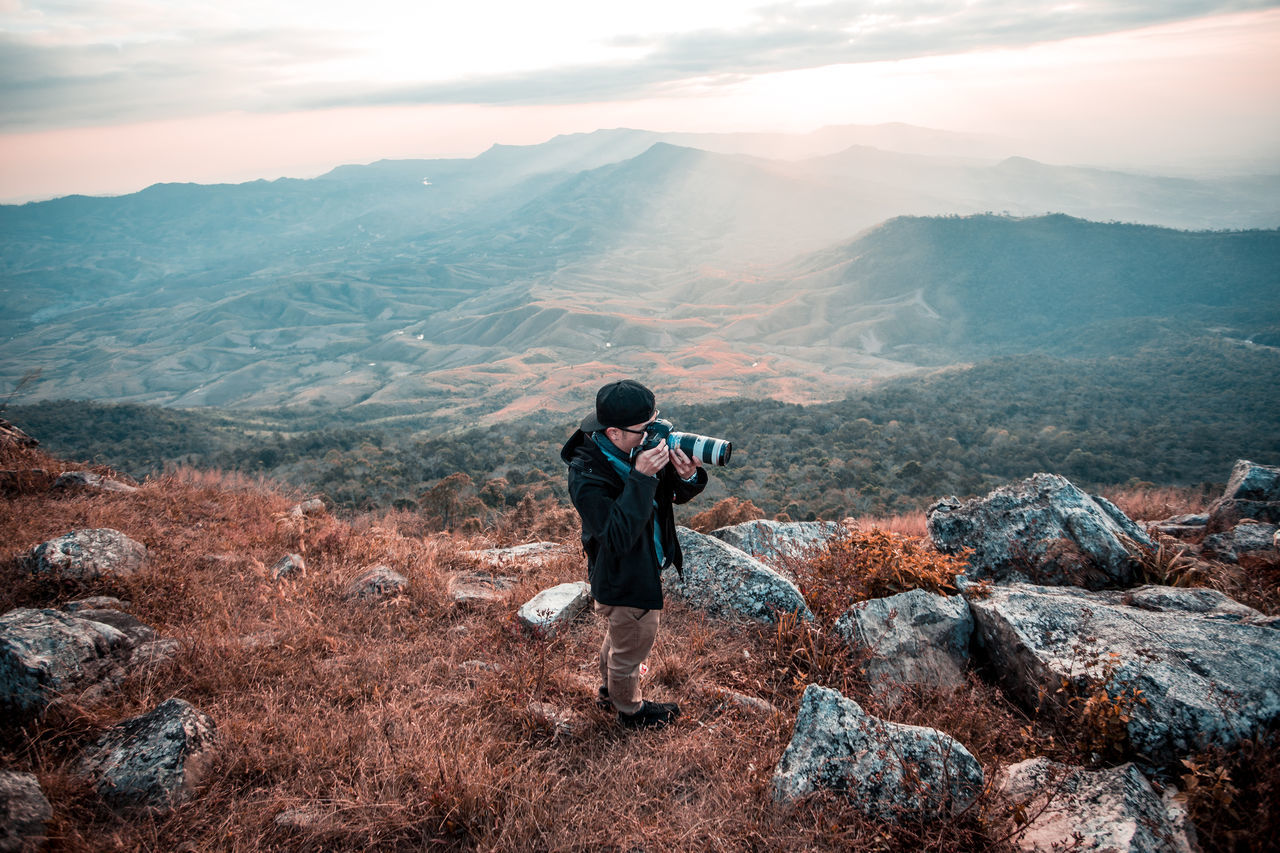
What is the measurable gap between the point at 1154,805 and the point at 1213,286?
129 metres

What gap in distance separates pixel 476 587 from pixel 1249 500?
8.41 metres

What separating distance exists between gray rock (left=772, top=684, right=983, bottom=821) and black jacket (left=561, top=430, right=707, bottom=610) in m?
0.97

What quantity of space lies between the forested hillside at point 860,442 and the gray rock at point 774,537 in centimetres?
819

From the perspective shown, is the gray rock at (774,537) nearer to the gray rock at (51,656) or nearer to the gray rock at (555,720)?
the gray rock at (555,720)

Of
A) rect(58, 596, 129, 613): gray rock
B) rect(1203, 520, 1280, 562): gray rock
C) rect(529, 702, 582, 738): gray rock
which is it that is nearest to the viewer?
rect(529, 702, 582, 738): gray rock

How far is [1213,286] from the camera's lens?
94.1 metres

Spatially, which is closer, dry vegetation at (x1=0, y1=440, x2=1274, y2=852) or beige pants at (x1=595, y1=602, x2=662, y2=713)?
dry vegetation at (x1=0, y1=440, x2=1274, y2=852)

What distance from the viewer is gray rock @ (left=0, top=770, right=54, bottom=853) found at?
2.38 meters

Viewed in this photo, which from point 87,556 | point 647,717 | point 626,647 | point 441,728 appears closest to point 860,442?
point 647,717

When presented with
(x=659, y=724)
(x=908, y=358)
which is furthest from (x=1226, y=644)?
(x=908, y=358)

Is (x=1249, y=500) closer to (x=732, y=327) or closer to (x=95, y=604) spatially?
(x=95, y=604)

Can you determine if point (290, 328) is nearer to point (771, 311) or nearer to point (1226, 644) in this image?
point (771, 311)

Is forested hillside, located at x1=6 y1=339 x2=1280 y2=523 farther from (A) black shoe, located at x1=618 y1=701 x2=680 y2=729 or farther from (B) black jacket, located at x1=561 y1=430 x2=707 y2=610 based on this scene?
(B) black jacket, located at x1=561 y1=430 x2=707 y2=610

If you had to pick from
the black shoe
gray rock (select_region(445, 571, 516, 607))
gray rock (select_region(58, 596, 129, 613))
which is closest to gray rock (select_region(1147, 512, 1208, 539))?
the black shoe
